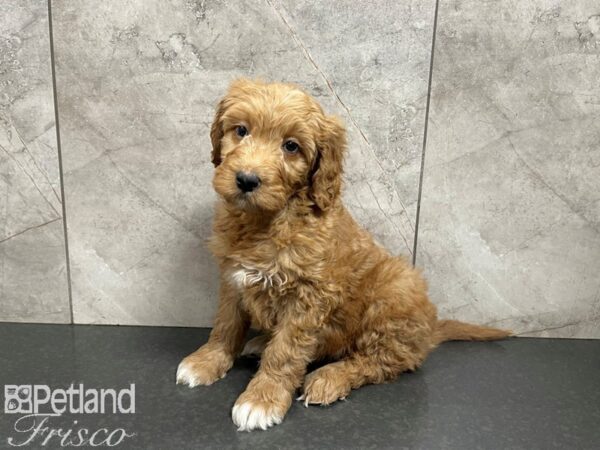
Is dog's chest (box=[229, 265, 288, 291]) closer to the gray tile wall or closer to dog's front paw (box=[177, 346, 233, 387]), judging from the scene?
dog's front paw (box=[177, 346, 233, 387])

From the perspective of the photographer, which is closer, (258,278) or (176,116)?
(258,278)

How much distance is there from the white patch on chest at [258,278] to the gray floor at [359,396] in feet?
1.74

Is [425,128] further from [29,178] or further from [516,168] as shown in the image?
[29,178]

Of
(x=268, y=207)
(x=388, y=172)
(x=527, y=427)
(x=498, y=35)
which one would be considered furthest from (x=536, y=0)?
(x=527, y=427)

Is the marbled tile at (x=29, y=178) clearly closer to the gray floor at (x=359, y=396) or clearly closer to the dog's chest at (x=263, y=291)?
the gray floor at (x=359, y=396)

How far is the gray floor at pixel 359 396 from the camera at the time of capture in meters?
1.93

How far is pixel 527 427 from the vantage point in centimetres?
206

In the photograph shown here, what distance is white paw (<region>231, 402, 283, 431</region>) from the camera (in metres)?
1.95

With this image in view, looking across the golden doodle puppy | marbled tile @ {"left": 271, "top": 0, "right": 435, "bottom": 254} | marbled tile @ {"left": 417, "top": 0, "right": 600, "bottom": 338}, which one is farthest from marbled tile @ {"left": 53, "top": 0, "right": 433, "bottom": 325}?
the golden doodle puppy

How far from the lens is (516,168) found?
2.58 m

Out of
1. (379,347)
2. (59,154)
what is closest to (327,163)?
(379,347)

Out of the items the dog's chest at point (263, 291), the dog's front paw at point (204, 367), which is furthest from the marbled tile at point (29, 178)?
the dog's chest at point (263, 291)

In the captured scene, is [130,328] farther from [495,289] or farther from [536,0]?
[536,0]

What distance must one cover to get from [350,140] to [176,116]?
87 centimetres
